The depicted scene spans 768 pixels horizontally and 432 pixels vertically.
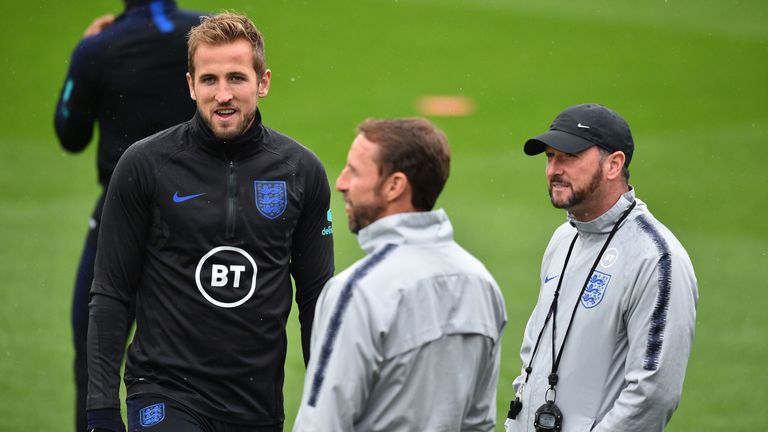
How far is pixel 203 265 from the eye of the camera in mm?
4359

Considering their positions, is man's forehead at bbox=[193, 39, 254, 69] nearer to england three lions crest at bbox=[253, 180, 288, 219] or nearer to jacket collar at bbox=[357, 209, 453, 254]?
england three lions crest at bbox=[253, 180, 288, 219]

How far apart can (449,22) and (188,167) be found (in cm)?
1094

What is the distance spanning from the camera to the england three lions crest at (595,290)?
4.37 metres

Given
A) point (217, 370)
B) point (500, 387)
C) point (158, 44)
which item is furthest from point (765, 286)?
point (217, 370)

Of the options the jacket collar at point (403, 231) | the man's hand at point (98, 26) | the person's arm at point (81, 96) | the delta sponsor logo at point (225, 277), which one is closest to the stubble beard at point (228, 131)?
the delta sponsor logo at point (225, 277)

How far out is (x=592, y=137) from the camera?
14.8 feet

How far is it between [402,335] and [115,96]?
3.22 m

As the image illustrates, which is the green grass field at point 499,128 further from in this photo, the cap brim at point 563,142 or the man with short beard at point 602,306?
the cap brim at point 563,142

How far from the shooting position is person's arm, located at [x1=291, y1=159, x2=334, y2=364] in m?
4.62

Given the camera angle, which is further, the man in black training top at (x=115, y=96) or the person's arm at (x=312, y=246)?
the man in black training top at (x=115, y=96)

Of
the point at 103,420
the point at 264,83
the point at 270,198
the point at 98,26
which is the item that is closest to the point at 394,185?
the point at 270,198

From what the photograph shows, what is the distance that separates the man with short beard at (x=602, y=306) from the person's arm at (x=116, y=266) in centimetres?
142

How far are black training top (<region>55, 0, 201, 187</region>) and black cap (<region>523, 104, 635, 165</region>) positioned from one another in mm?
2238

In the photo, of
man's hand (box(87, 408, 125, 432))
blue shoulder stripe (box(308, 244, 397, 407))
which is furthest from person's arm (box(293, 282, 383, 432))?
man's hand (box(87, 408, 125, 432))
